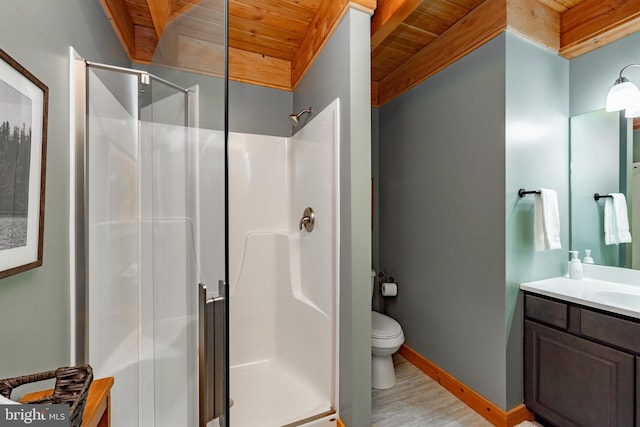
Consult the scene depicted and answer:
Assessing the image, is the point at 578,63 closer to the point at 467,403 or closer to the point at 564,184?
the point at 564,184

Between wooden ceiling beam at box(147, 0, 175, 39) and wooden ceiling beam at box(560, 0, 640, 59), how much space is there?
2.31 m

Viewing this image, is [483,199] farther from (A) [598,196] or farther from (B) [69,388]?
(B) [69,388]

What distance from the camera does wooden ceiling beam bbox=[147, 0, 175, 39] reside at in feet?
4.02

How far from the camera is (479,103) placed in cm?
177

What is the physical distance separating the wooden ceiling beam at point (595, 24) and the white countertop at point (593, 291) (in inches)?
56.8

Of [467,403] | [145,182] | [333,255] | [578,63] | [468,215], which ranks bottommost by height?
[467,403]

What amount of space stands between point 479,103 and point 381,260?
158cm

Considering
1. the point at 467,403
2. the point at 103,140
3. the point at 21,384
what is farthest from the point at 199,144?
the point at 467,403

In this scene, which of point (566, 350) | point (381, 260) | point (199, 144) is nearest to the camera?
point (199, 144)

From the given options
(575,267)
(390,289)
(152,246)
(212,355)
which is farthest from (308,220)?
(575,267)

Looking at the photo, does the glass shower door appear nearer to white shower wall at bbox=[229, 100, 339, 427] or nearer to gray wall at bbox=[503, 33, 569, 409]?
white shower wall at bbox=[229, 100, 339, 427]

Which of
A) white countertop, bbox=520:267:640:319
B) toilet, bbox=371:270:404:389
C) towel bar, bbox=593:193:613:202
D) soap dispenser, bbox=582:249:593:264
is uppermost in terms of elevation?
towel bar, bbox=593:193:613:202

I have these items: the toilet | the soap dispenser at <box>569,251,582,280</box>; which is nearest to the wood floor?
the toilet

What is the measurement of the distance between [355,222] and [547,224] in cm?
116
